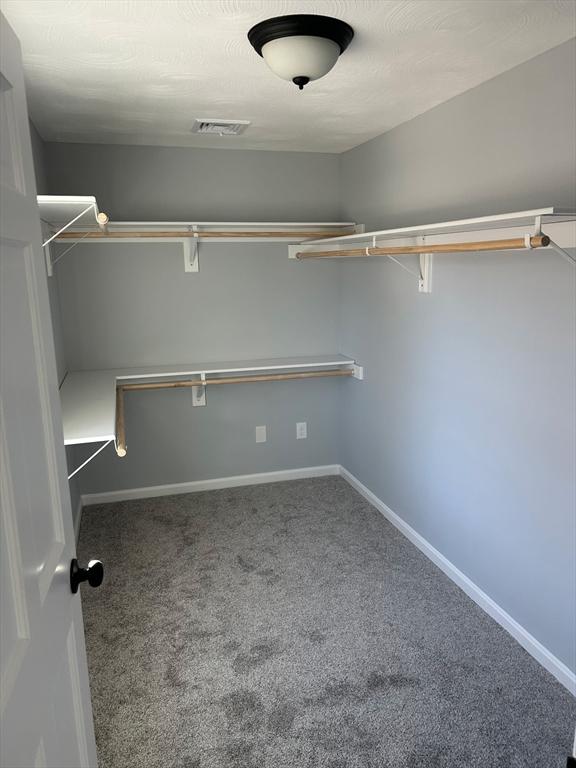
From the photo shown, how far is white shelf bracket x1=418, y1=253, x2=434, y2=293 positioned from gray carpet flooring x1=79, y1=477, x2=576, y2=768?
1.35 metres

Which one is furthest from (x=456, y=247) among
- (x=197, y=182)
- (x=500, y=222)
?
(x=197, y=182)

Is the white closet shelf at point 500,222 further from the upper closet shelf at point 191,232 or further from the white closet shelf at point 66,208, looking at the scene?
the white closet shelf at point 66,208

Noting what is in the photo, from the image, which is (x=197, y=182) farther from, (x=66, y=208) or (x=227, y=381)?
(x=66, y=208)

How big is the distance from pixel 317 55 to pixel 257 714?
83.3 inches

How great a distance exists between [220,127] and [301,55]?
1280mm

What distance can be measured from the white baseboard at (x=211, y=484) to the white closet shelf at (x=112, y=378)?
0.71 m

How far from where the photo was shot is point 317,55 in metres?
1.73

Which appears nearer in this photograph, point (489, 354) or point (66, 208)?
point (66, 208)

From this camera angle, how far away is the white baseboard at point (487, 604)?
2.08m

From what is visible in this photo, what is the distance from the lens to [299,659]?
2.19 m

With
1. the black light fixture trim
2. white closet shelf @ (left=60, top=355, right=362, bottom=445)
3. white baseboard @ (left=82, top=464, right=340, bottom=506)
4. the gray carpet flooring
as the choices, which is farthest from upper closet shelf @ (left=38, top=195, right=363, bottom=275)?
the gray carpet flooring

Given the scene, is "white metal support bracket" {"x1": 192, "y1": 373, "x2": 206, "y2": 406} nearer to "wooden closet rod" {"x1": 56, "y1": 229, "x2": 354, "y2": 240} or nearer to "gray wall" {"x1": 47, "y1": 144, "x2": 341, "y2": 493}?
"gray wall" {"x1": 47, "y1": 144, "x2": 341, "y2": 493}

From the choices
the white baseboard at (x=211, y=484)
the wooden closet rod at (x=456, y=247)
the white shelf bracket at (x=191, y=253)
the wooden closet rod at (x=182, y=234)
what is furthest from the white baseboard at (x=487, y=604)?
the white shelf bracket at (x=191, y=253)

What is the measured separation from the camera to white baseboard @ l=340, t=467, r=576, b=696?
208 centimetres
